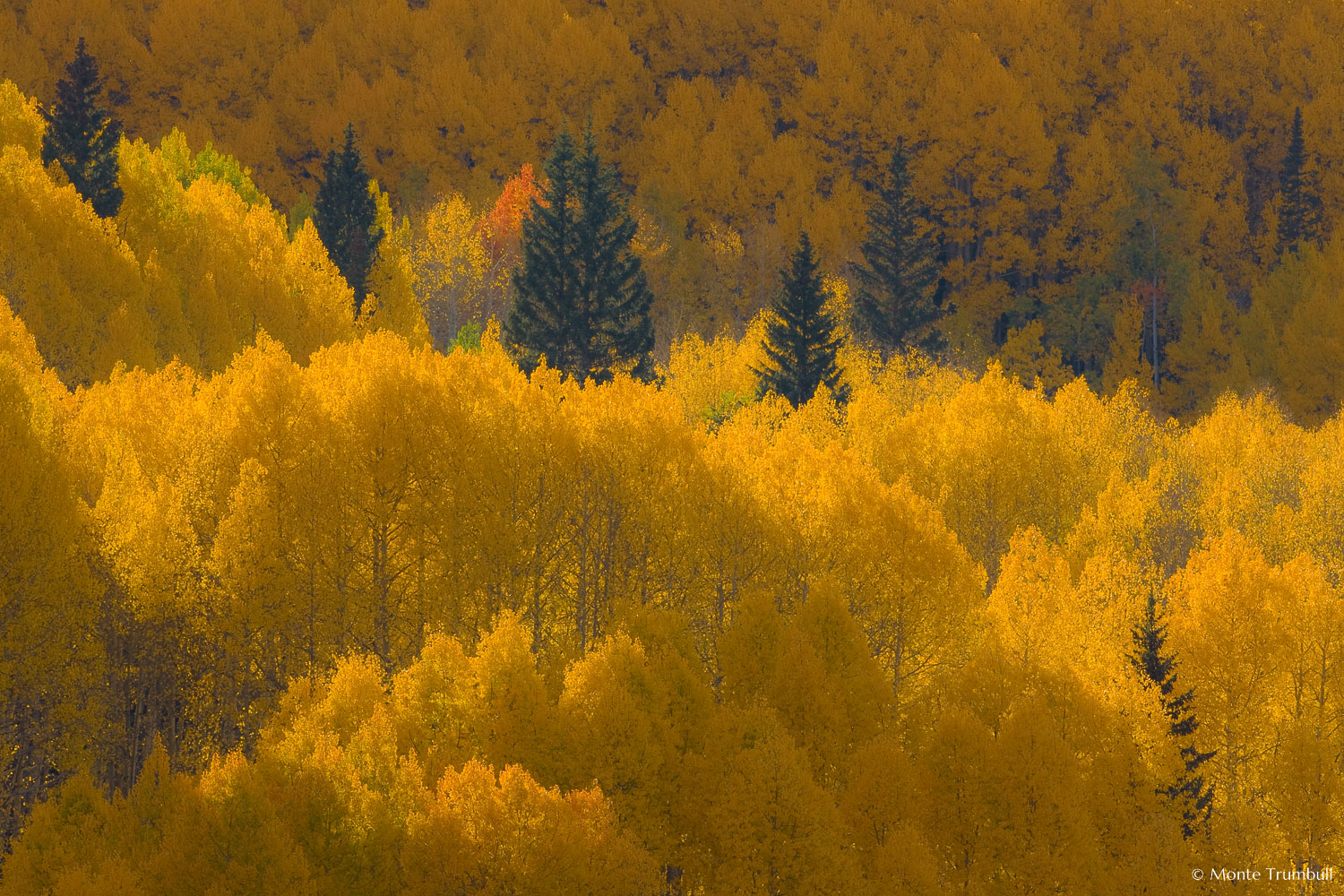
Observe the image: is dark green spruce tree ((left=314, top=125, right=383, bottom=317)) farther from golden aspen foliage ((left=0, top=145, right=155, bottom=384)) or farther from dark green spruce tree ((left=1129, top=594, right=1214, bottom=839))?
dark green spruce tree ((left=1129, top=594, right=1214, bottom=839))

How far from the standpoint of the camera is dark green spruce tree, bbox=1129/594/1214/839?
43.8 meters

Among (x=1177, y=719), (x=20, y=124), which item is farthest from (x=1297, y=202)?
(x=20, y=124)

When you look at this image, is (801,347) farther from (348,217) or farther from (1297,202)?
(1297,202)

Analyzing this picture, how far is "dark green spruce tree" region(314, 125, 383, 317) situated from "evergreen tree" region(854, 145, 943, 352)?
105ft

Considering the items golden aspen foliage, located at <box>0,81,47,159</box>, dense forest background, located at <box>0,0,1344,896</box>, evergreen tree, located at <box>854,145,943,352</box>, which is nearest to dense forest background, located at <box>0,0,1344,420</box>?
evergreen tree, located at <box>854,145,943,352</box>

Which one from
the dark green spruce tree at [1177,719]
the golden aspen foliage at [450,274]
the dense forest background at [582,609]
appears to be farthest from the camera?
the golden aspen foliage at [450,274]

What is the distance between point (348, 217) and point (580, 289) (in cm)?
1750

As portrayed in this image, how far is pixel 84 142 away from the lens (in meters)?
68.9

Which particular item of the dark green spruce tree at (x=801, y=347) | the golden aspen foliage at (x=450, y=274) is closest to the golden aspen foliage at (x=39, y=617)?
the dark green spruce tree at (x=801, y=347)

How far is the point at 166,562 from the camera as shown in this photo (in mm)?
39062

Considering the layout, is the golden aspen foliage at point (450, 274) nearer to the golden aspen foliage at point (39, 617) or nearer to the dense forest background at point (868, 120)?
the dense forest background at point (868, 120)

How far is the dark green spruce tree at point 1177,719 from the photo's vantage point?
4384 centimetres

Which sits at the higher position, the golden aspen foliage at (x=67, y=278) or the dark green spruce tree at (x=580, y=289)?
the dark green spruce tree at (x=580, y=289)

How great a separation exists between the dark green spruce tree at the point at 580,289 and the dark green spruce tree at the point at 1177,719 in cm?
3364
